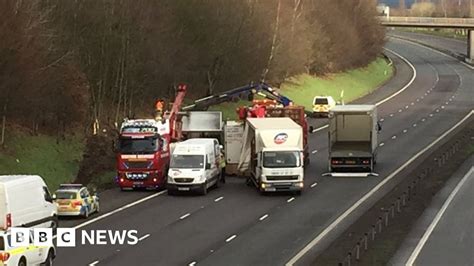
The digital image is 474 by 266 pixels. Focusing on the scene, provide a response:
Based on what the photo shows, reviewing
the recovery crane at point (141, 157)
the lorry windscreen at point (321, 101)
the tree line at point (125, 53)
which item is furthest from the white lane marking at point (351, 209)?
the tree line at point (125, 53)

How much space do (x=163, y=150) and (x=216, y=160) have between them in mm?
2361

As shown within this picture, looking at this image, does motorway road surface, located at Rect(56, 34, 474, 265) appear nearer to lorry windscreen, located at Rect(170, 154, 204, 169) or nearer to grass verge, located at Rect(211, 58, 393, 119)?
lorry windscreen, located at Rect(170, 154, 204, 169)

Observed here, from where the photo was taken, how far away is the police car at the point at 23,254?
22.8 meters

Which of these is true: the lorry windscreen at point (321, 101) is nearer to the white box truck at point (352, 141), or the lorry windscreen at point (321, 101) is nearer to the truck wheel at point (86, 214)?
the white box truck at point (352, 141)

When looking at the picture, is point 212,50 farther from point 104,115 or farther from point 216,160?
point 216,160

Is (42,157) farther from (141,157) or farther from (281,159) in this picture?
(281,159)

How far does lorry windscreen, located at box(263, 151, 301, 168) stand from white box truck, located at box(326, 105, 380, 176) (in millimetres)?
6527

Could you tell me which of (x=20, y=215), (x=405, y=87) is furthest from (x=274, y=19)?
(x=20, y=215)

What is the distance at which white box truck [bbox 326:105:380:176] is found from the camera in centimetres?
4800

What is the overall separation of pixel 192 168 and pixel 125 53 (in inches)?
638

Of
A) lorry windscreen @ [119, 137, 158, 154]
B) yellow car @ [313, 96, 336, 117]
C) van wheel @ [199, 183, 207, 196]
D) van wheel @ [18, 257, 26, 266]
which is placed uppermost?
van wheel @ [18, 257, 26, 266]

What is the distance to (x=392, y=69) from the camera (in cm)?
12644

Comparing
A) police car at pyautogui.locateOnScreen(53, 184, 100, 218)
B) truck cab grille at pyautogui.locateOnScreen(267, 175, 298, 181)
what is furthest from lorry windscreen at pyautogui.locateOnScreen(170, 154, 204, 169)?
police car at pyautogui.locateOnScreen(53, 184, 100, 218)

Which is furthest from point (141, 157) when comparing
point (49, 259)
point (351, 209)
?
point (49, 259)
